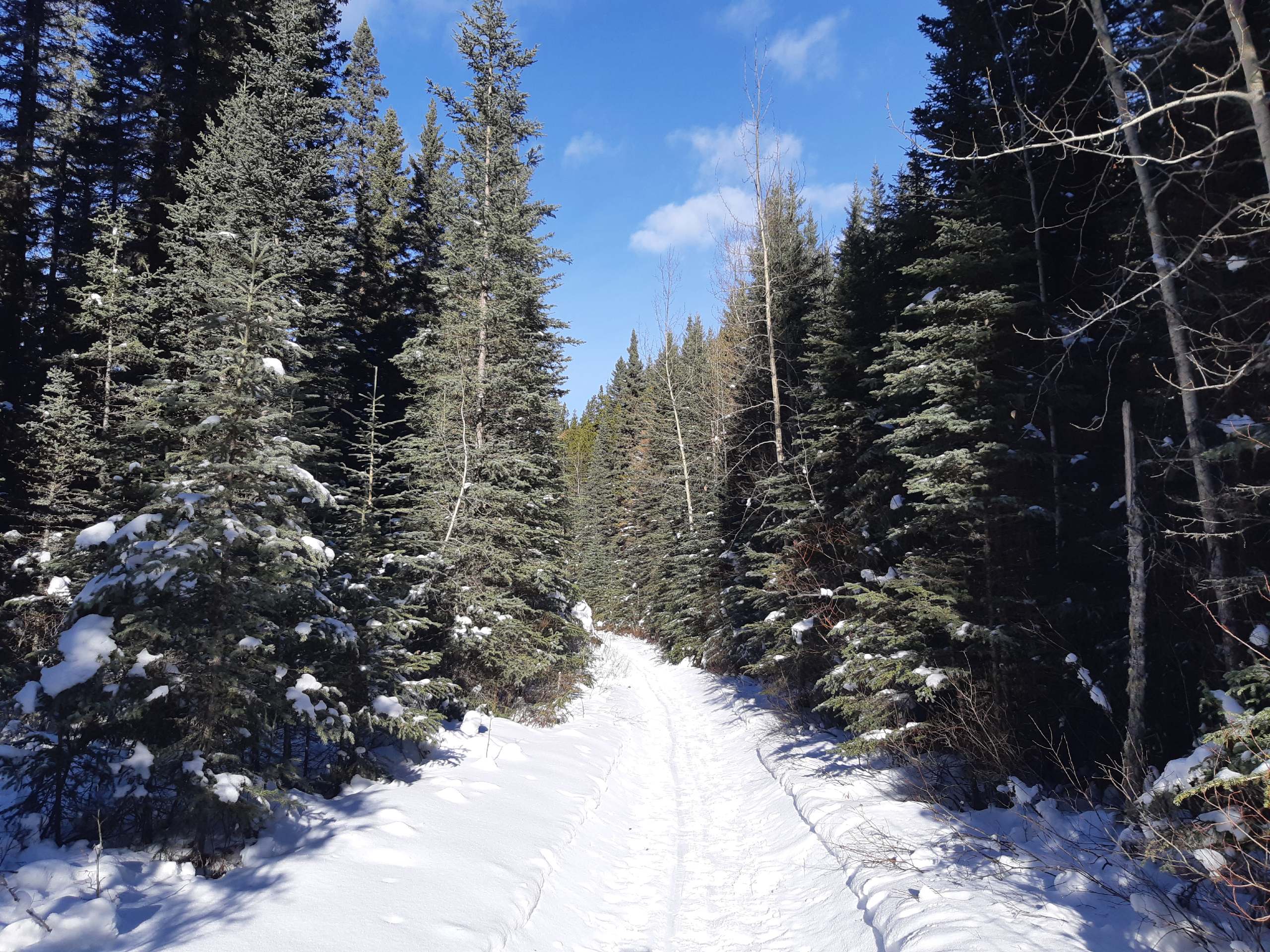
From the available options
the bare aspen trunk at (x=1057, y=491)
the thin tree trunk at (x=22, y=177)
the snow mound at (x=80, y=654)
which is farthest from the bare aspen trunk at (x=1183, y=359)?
the thin tree trunk at (x=22, y=177)

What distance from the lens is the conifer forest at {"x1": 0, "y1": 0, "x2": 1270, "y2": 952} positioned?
508 cm

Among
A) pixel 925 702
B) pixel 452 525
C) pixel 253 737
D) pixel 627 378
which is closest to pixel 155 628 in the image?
pixel 253 737

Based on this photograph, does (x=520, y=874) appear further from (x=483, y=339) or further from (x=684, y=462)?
(x=684, y=462)

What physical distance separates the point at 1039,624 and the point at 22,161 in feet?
84.6

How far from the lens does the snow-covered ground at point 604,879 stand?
4.48m

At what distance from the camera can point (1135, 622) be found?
6.05m

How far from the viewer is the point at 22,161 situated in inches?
637

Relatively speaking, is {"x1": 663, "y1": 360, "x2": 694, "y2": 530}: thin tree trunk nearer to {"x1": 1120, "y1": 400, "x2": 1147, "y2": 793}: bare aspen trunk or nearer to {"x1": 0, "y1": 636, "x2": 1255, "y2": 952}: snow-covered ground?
{"x1": 0, "y1": 636, "x2": 1255, "y2": 952}: snow-covered ground

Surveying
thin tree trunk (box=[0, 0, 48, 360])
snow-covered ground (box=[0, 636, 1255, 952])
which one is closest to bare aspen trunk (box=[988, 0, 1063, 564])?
snow-covered ground (box=[0, 636, 1255, 952])

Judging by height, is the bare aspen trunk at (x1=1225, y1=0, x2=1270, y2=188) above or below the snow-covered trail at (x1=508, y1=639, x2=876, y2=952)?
above

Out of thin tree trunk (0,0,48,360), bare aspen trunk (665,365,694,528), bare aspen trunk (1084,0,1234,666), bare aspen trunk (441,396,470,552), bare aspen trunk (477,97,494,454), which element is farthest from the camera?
bare aspen trunk (665,365,694,528)

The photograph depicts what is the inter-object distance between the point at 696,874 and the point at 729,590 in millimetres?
10688

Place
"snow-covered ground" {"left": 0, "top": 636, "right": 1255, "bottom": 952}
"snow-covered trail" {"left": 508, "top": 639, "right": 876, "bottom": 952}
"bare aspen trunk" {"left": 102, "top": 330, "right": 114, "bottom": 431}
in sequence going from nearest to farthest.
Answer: "snow-covered ground" {"left": 0, "top": 636, "right": 1255, "bottom": 952} → "snow-covered trail" {"left": 508, "top": 639, "right": 876, "bottom": 952} → "bare aspen trunk" {"left": 102, "top": 330, "right": 114, "bottom": 431}

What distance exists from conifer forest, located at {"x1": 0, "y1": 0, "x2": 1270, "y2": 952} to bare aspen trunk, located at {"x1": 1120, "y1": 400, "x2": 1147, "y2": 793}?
4 cm
